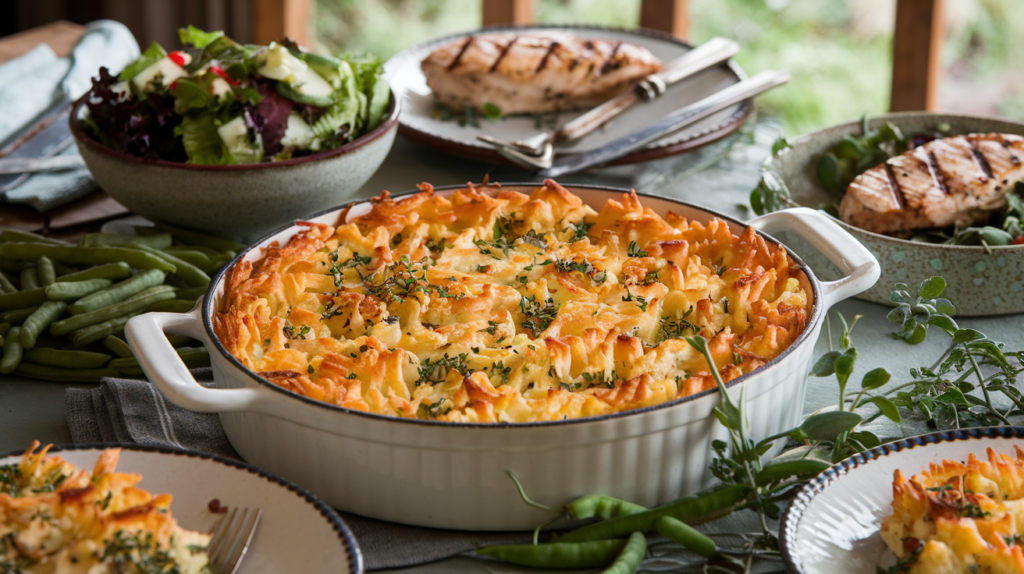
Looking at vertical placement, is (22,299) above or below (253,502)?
below

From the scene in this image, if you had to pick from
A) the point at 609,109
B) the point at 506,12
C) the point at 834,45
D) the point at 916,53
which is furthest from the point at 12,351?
the point at 834,45

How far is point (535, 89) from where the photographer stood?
3.68m

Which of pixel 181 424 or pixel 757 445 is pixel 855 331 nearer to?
pixel 757 445

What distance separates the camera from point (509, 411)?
1.69 metres

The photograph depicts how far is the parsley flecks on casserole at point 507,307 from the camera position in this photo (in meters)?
1.77

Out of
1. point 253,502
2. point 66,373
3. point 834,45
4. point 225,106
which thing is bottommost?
point 834,45

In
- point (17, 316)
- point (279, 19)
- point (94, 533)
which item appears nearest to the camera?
point (94, 533)

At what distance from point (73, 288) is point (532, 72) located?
1.91 meters

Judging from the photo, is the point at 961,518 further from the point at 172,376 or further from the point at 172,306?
the point at 172,306

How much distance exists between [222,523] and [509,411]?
1.71ft

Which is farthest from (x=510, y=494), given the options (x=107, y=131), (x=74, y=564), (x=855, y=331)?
(x=107, y=131)

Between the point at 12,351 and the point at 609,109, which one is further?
the point at 609,109

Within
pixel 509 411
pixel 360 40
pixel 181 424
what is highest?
pixel 509 411

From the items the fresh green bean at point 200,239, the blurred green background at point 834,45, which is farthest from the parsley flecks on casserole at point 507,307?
the blurred green background at point 834,45
